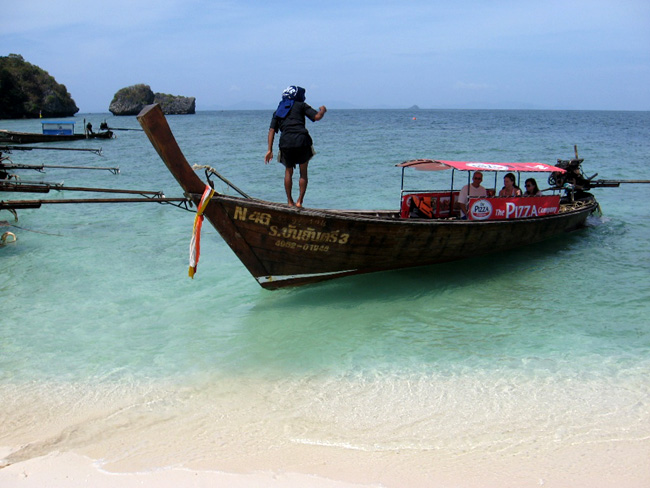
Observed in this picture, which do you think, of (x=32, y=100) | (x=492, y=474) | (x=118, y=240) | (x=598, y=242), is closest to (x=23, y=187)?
(x=118, y=240)

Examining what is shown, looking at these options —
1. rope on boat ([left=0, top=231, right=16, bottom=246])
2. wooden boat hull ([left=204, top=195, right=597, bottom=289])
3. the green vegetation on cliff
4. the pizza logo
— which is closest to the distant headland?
the green vegetation on cliff

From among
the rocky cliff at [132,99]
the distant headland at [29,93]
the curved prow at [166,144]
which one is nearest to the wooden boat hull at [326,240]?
A: the curved prow at [166,144]

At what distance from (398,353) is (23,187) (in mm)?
8083

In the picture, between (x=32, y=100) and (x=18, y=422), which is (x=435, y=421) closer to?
(x=18, y=422)

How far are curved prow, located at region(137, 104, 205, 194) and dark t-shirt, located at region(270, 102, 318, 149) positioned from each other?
4.17 ft

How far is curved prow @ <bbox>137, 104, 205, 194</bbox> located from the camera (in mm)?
5746

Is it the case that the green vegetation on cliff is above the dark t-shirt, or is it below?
above

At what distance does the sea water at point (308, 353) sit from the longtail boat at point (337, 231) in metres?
0.48

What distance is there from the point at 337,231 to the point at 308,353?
177 cm

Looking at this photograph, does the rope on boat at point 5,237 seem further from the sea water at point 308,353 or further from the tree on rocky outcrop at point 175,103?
the tree on rocky outcrop at point 175,103

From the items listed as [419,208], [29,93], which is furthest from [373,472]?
[29,93]

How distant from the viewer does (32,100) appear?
76375 mm

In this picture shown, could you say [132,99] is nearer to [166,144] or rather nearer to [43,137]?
[43,137]

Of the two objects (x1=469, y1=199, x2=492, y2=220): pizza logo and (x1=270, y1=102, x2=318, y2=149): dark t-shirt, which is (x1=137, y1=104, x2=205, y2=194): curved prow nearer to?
(x1=270, y1=102, x2=318, y2=149): dark t-shirt
